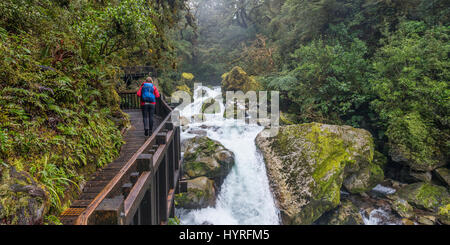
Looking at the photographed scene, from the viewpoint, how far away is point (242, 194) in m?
10.3

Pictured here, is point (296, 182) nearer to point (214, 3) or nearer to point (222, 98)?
point (222, 98)

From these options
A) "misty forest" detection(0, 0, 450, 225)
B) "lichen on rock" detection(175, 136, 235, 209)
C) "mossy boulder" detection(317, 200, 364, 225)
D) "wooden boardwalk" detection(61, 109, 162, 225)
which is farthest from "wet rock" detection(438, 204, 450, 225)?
"wooden boardwalk" detection(61, 109, 162, 225)

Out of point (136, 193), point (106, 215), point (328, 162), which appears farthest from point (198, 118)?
point (106, 215)

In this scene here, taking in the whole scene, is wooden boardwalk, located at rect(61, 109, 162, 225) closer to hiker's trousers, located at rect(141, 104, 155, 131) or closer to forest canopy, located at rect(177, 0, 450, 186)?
hiker's trousers, located at rect(141, 104, 155, 131)

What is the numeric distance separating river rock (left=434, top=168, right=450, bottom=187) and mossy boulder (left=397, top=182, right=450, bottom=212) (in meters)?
0.40

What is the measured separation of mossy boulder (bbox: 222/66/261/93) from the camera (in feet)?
68.6

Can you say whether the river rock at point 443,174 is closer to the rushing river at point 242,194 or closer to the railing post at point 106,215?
the rushing river at point 242,194

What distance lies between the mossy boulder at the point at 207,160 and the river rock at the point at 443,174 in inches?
391

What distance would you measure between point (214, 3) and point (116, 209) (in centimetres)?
5244

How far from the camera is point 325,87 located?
13148 mm

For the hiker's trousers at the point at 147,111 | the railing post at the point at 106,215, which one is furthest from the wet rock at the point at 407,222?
the railing post at the point at 106,215

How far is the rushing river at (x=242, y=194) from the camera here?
30.3 ft

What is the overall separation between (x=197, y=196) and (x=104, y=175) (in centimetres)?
563

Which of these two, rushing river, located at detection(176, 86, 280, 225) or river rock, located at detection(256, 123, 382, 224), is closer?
river rock, located at detection(256, 123, 382, 224)
